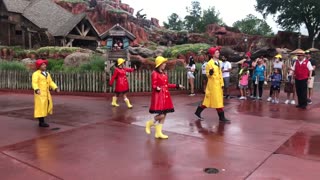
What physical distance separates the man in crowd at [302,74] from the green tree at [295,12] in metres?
26.1

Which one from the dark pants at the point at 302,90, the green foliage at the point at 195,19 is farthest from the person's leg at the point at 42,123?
the green foliage at the point at 195,19

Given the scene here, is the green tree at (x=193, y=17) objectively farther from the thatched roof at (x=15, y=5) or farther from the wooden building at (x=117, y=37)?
the wooden building at (x=117, y=37)

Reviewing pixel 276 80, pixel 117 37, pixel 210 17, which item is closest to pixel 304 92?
pixel 276 80

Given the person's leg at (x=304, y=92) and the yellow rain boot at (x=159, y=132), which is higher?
the person's leg at (x=304, y=92)

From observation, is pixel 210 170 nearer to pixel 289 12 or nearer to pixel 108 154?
pixel 108 154

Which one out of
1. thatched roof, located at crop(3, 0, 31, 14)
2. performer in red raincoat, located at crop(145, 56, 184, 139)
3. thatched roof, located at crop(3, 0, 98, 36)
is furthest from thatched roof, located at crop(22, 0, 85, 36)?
performer in red raincoat, located at crop(145, 56, 184, 139)

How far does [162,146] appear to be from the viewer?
6559 millimetres

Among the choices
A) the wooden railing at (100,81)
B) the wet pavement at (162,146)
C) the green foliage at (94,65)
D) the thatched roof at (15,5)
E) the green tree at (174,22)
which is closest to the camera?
the wet pavement at (162,146)

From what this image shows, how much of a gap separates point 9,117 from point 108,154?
4930mm

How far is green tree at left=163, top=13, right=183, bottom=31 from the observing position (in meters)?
58.1

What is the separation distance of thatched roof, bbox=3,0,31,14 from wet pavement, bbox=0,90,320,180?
25.1 metres

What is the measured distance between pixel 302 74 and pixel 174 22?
49552 mm

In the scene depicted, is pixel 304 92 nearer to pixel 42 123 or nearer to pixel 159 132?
pixel 159 132

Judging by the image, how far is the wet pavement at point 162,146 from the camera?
5188mm
